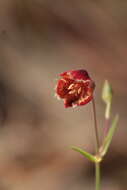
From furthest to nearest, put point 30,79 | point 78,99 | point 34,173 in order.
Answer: point 30,79, point 34,173, point 78,99

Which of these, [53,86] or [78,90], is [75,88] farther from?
[53,86]

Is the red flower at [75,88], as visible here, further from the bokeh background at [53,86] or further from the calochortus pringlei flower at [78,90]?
the bokeh background at [53,86]

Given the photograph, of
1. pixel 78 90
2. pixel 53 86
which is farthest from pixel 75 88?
pixel 53 86

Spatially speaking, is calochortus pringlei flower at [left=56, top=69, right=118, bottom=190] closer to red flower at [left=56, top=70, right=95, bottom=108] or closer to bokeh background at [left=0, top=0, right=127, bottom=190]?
red flower at [left=56, top=70, right=95, bottom=108]

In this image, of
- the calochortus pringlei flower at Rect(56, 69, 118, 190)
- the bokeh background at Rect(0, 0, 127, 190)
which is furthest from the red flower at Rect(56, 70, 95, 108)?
the bokeh background at Rect(0, 0, 127, 190)

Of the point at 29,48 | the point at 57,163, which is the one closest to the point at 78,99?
the point at 57,163

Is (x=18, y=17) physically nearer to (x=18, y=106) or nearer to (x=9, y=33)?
(x=9, y=33)

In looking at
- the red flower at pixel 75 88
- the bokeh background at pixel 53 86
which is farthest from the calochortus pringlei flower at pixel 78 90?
the bokeh background at pixel 53 86
